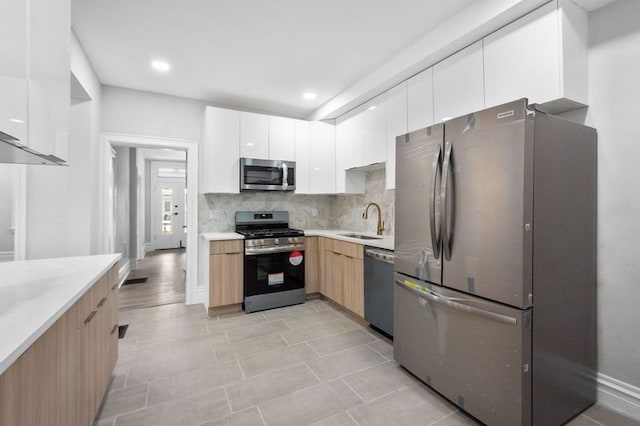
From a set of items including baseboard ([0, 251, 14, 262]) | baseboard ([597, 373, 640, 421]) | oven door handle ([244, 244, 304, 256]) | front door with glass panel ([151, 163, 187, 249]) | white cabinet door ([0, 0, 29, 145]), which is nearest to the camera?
white cabinet door ([0, 0, 29, 145])

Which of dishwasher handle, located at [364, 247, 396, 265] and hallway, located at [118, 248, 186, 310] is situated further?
hallway, located at [118, 248, 186, 310]

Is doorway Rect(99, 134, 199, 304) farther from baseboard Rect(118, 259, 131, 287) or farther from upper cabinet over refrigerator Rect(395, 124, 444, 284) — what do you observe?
upper cabinet over refrigerator Rect(395, 124, 444, 284)

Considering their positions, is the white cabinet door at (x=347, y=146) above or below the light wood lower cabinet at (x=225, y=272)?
above

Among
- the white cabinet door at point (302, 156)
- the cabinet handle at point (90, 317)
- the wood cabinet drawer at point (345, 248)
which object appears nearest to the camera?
the cabinet handle at point (90, 317)

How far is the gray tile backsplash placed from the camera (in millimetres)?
3762

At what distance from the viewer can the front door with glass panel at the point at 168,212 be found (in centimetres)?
833

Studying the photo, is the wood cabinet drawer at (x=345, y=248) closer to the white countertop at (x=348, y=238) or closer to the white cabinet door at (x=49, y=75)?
the white countertop at (x=348, y=238)

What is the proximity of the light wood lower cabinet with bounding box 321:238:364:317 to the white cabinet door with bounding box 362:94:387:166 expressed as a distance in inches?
40.3

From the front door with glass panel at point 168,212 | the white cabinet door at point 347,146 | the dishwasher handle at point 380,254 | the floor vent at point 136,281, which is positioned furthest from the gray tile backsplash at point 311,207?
the front door with glass panel at point 168,212

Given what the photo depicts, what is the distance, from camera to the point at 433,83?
250 cm

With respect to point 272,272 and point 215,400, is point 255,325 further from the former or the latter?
point 215,400

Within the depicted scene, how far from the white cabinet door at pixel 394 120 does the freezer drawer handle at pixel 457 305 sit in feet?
4.16

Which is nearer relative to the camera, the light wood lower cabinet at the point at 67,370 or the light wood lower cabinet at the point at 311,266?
the light wood lower cabinet at the point at 67,370

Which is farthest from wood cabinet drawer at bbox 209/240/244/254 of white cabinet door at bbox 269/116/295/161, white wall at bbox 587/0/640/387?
white wall at bbox 587/0/640/387
